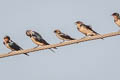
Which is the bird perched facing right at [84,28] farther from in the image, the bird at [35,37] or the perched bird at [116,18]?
the bird at [35,37]

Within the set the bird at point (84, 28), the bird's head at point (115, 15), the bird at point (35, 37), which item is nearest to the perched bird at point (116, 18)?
the bird's head at point (115, 15)

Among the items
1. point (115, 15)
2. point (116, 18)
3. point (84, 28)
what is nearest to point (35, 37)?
point (84, 28)

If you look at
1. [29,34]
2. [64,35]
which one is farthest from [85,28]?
[29,34]

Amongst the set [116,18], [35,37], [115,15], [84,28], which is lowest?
[35,37]

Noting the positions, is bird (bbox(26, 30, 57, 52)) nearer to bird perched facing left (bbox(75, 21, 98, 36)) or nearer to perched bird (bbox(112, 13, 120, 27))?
bird perched facing left (bbox(75, 21, 98, 36))

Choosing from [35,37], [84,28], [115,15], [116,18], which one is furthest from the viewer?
[35,37]

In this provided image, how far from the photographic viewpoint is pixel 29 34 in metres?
17.9

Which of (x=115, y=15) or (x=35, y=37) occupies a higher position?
(x=115, y=15)

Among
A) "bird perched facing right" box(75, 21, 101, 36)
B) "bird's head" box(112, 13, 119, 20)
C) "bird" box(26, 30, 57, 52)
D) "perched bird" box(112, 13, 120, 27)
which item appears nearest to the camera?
"perched bird" box(112, 13, 120, 27)

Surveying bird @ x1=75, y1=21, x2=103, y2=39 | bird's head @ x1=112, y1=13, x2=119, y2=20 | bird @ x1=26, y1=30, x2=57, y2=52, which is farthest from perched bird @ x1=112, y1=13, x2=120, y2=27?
bird @ x1=26, y1=30, x2=57, y2=52

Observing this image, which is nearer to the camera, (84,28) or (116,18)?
(116,18)

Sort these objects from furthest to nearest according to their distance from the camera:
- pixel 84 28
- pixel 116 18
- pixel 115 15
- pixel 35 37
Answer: pixel 35 37
pixel 84 28
pixel 115 15
pixel 116 18

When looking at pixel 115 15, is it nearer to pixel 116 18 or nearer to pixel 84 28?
pixel 116 18

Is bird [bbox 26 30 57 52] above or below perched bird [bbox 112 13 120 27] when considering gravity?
below
